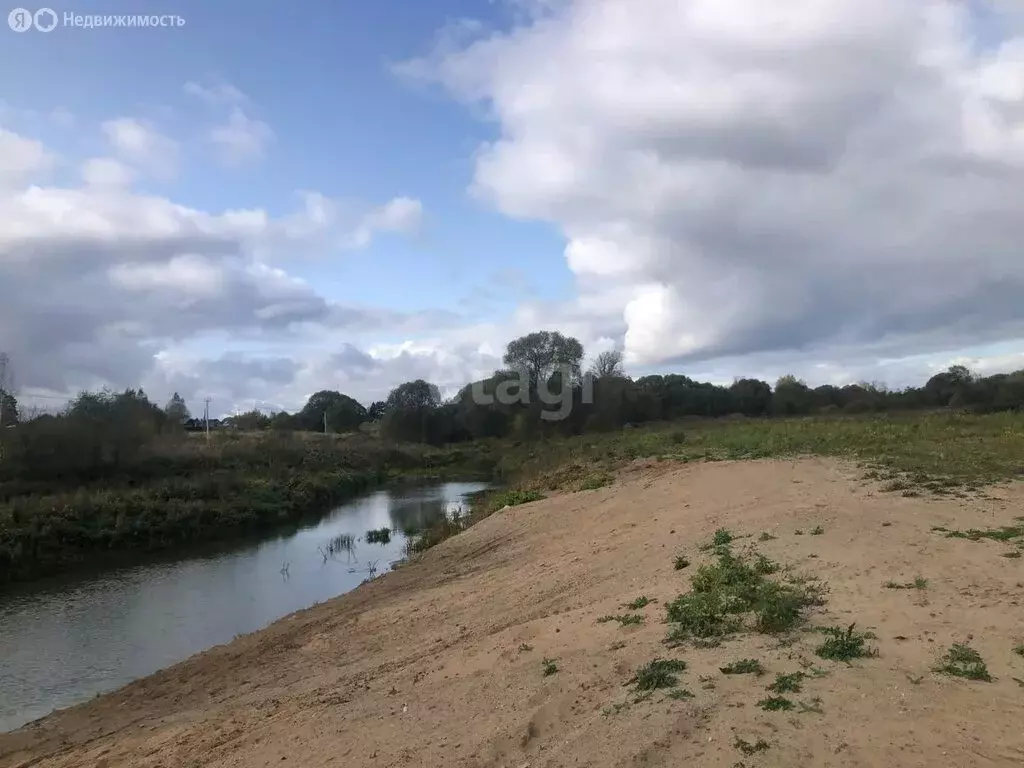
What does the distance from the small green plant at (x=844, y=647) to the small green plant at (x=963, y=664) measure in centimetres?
47

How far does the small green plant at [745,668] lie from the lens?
555cm

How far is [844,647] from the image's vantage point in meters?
5.72

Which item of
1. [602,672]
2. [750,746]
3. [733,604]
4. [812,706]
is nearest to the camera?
[750,746]

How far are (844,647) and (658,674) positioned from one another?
1.43m

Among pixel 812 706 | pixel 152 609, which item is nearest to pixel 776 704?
pixel 812 706

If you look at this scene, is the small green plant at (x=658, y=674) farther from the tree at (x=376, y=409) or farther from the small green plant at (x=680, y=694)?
the tree at (x=376, y=409)

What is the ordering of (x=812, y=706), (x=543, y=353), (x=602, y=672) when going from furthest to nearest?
(x=543, y=353) → (x=602, y=672) → (x=812, y=706)

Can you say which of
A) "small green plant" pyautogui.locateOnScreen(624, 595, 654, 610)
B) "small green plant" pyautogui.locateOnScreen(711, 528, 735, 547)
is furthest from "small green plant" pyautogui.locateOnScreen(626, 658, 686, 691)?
"small green plant" pyautogui.locateOnScreen(711, 528, 735, 547)

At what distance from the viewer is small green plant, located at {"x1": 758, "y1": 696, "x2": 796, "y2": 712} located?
491 centimetres

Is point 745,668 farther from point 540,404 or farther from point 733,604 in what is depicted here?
point 540,404

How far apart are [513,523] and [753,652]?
44.2 feet

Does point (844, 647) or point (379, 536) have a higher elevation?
point (844, 647)

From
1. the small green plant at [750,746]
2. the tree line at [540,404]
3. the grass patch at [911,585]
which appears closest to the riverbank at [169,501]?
the tree line at [540,404]

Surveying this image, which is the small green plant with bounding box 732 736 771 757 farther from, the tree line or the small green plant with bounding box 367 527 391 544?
the tree line
